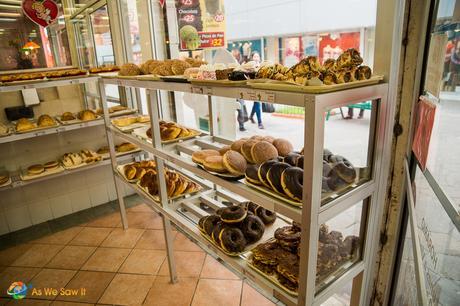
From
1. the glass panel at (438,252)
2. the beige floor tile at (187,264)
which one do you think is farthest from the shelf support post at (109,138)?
the glass panel at (438,252)

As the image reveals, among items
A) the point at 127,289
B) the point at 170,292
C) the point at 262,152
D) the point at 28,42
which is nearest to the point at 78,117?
the point at 28,42

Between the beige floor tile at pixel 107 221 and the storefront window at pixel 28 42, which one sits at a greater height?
the storefront window at pixel 28 42

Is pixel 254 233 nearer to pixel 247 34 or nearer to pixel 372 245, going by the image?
pixel 372 245

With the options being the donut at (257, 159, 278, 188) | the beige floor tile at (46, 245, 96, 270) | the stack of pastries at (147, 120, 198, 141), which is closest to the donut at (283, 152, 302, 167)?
the donut at (257, 159, 278, 188)

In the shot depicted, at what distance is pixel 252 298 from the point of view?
7.13 ft

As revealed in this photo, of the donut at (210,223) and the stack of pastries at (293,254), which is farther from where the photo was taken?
the donut at (210,223)

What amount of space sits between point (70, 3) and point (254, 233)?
3.72 meters

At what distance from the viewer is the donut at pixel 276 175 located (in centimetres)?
126

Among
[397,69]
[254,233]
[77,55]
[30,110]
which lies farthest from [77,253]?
[397,69]

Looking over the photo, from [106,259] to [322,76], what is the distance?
2.51 meters

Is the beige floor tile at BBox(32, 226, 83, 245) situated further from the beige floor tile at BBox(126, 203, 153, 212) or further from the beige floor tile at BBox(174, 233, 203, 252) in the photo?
the beige floor tile at BBox(174, 233, 203, 252)

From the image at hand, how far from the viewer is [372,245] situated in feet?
4.81

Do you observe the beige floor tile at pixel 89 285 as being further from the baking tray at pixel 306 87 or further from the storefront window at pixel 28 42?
the storefront window at pixel 28 42

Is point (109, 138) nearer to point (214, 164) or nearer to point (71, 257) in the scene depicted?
point (71, 257)
